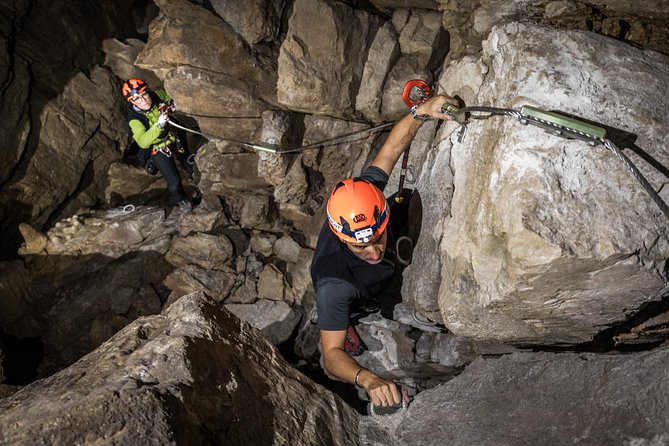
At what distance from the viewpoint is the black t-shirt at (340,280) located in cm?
368

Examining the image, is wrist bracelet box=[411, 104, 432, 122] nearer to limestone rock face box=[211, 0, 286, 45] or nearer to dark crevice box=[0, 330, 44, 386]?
limestone rock face box=[211, 0, 286, 45]

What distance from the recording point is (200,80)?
5910 millimetres

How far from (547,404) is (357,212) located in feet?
6.19

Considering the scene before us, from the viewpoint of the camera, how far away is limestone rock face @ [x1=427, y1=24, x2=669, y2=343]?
7.80 feet

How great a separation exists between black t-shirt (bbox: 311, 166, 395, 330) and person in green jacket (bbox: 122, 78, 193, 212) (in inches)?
163

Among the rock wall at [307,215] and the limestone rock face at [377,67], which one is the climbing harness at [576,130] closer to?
the rock wall at [307,215]

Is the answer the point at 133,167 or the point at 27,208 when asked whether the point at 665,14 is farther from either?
the point at 27,208

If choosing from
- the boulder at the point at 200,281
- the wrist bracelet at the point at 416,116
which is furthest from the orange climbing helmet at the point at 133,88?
the wrist bracelet at the point at 416,116

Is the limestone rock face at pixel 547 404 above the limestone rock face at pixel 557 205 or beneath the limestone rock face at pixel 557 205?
beneath

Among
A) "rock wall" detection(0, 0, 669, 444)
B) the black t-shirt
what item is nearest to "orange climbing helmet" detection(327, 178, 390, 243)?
the black t-shirt

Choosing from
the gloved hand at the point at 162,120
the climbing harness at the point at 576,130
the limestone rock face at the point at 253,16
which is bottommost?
the gloved hand at the point at 162,120

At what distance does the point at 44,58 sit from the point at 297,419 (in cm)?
725

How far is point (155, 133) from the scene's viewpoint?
6.71m

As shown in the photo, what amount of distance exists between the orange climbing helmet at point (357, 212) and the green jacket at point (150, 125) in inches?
174
